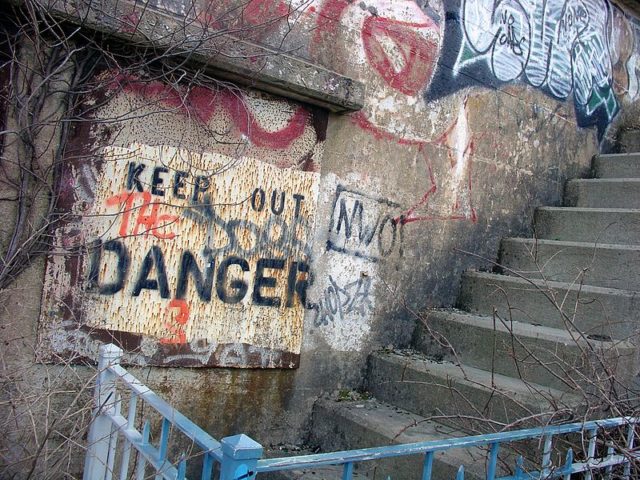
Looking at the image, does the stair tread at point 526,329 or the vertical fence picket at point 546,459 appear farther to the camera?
the stair tread at point 526,329

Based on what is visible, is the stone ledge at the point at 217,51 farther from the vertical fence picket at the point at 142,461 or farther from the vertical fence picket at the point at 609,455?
the vertical fence picket at the point at 609,455

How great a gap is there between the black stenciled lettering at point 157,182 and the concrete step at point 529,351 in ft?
5.39

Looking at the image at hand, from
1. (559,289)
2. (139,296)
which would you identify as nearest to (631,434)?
(559,289)

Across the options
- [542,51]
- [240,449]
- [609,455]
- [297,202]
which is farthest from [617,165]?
[240,449]

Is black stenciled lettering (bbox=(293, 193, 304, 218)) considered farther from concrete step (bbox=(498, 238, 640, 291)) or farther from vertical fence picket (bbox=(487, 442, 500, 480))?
vertical fence picket (bbox=(487, 442, 500, 480))

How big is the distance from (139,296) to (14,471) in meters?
1.01

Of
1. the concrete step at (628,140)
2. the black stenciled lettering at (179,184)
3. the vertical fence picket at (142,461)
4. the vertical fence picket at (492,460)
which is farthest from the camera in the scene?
the concrete step at (628,140)

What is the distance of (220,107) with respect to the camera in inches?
136

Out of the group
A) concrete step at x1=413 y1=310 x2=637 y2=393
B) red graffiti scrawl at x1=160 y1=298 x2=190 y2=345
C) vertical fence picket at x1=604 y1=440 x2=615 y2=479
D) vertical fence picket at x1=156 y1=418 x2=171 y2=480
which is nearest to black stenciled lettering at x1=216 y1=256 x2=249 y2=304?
red graffiti scrawl at x1=160 y1=298 x2=190 y2=345

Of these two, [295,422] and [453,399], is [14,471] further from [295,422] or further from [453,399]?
[453,399]

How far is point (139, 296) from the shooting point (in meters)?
3.21

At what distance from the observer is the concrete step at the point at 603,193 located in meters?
4.95

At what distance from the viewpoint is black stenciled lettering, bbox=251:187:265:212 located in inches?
141

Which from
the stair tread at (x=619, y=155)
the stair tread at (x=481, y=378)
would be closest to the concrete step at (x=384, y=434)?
the stair tread at (x=481, y=378)
